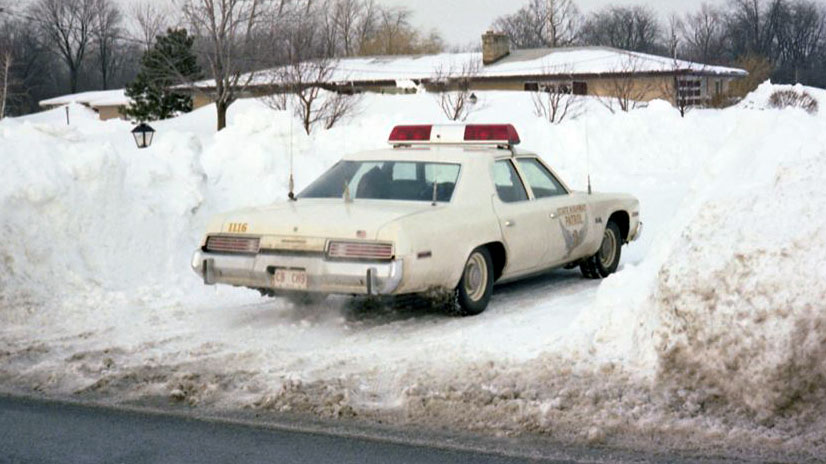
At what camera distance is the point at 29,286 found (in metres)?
10.2

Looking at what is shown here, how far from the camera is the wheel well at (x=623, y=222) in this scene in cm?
1188

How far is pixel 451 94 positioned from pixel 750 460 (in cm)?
4298

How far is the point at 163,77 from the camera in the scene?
2115 inches

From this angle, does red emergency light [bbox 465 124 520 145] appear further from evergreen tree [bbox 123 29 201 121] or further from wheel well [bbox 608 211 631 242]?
evergreen tree [bbox 123 29 201 121]

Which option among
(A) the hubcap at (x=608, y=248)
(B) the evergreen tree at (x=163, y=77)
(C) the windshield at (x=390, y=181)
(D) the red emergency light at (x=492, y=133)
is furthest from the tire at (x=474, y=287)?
(B) the evergreen tree at (x=163, y=77)

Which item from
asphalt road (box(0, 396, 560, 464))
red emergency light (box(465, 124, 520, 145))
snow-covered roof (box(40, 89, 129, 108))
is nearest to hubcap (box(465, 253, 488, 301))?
red emergency light (box(465, 124, 520, 145))

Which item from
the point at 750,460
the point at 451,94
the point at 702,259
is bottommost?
the point at 750,460

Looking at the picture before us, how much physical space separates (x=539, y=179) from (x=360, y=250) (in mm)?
2811

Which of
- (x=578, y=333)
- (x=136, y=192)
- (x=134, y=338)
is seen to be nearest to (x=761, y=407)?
(x=578, y=333)

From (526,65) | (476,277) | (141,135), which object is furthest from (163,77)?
(476,277)

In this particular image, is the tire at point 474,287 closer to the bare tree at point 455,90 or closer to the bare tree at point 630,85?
the bare tree at point 455,90

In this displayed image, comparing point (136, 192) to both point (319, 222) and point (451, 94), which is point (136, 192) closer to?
point (319, 222)

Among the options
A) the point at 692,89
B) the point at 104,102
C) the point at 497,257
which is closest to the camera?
the point at 497,257

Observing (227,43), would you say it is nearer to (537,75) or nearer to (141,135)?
(537,75)
